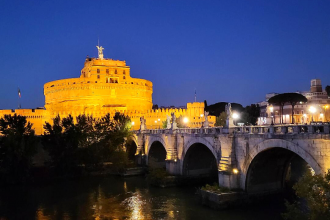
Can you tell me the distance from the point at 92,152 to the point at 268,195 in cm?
2439

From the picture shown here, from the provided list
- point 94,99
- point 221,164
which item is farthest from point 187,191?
point 94,99

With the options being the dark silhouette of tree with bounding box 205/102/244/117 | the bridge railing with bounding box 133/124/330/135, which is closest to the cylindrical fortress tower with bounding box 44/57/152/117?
the dark silhouette of tree with bounding box 205/102/244/117

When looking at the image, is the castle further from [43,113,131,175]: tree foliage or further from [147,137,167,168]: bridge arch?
[147,137,167,168]: bridge arch

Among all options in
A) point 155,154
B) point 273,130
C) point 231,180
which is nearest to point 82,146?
point 155,154

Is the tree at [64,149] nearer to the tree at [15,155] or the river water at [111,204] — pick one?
the tree at [15,155]

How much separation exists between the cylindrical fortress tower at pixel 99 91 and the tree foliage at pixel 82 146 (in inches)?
783

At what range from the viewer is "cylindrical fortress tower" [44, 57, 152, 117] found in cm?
6650

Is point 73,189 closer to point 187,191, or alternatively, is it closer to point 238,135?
point 187,191

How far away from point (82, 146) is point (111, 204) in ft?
59.5

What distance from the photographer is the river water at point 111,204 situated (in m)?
20.7

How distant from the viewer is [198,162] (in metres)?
31.4

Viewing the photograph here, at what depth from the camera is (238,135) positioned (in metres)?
21.8

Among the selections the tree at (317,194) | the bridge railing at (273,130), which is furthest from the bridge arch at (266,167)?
the tree at (317,194)

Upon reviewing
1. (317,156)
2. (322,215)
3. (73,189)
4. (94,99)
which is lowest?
(73,189)
